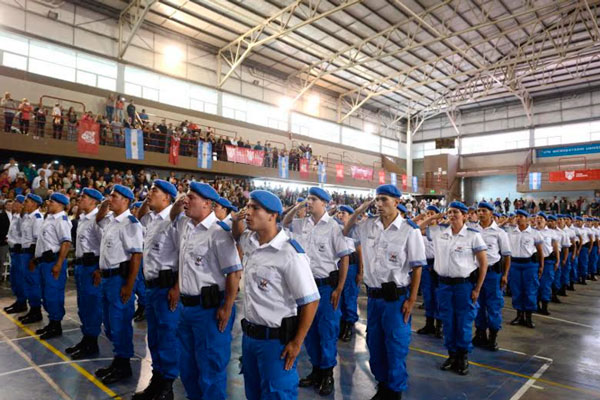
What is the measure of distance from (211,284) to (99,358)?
2734 mm

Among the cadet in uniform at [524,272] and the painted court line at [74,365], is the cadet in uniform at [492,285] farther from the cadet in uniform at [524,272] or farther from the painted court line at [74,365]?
the painted court line at [74,365]

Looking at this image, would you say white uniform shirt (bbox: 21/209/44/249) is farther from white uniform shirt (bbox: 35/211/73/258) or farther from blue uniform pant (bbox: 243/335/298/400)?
blue uniform pant (bbox: 243/335/298/400)

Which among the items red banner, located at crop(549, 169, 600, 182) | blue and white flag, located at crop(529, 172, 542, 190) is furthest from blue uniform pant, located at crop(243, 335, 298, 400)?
red banner, located at crop(549, 169, 600, 182)

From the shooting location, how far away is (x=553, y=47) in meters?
21.4

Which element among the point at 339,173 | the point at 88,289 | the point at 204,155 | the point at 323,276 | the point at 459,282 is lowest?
the point at 88,289

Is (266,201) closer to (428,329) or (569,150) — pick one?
(428,329)

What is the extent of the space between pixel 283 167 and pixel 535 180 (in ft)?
54.7

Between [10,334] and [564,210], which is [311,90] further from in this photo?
[10,334]

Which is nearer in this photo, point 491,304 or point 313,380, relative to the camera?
point 313,380

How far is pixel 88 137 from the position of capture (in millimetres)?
13312

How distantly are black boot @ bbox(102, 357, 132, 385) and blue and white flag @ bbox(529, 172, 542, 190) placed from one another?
86.7ft

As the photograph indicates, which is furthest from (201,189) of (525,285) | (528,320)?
(528,320)

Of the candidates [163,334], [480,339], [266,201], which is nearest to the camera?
[266,201]

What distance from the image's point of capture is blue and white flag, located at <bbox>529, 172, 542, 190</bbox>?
24.4 metres
